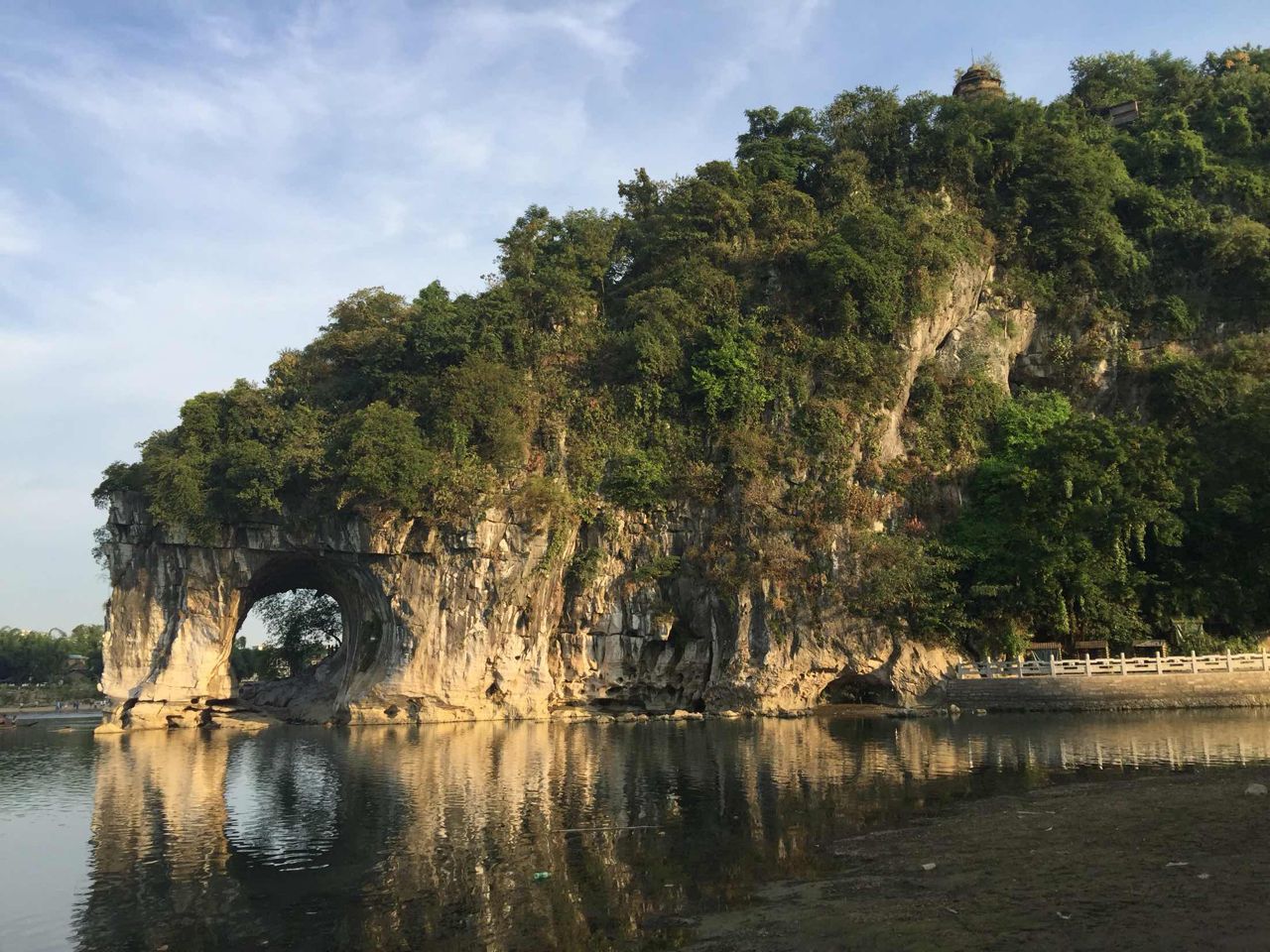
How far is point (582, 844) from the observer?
15.8 metres

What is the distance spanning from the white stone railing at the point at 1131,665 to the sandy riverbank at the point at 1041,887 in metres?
16.9

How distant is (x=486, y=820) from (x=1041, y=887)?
9.90 metres

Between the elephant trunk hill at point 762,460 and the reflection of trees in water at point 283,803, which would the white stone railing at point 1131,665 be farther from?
the reflection of trees in water at point 283,803

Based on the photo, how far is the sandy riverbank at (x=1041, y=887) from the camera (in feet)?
33.7

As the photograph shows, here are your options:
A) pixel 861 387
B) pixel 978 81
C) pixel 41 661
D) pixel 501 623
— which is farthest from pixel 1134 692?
pixel 41 661

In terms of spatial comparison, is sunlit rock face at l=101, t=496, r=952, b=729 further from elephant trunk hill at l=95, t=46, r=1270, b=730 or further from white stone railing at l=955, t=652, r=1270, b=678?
white stone railing at l=955, t=652, r=1270, b=678

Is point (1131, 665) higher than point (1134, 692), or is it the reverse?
point (1131, 665)

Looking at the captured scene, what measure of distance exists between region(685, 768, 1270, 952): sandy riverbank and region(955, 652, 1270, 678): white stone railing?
16.9 metres

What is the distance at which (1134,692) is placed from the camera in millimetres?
31766

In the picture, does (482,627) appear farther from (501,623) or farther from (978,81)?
(978,81)

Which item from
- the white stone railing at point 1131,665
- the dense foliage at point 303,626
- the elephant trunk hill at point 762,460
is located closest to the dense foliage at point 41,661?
the dense foliage at point 303,626

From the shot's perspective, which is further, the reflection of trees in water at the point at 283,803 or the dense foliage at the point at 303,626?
the dense foliage at the point at 303,626

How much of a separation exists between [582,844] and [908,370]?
30.4 meters

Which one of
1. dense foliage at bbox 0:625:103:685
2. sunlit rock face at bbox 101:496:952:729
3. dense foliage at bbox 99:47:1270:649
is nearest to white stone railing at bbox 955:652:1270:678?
dense foliage at bbox 99:47:1270:649
